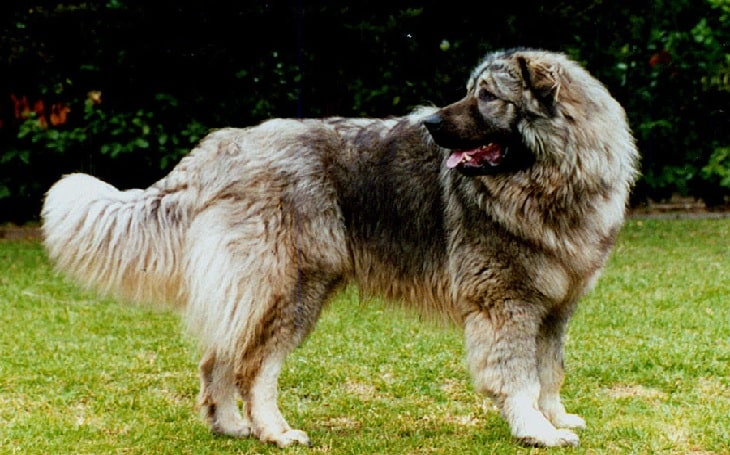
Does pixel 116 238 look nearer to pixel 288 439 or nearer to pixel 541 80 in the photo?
pixel 288 439

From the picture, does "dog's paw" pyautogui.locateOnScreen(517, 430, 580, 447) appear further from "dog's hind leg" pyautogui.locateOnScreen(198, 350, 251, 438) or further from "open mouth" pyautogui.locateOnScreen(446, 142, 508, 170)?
"dog's hind leg" pyautogui.locateOnScreen(198, 350, 251, 438)

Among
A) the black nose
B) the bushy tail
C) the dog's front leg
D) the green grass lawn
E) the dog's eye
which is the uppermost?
the dog's eye

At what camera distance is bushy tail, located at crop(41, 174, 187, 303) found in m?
5.30

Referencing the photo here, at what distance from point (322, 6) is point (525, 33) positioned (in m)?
2.41

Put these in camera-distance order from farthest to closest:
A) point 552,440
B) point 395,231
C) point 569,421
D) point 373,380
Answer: point 373,380
point 395,231
point 569,421
point 552,440

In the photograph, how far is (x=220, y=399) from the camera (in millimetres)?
5582

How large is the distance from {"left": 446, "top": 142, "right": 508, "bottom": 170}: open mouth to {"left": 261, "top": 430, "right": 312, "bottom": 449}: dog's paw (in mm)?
1556

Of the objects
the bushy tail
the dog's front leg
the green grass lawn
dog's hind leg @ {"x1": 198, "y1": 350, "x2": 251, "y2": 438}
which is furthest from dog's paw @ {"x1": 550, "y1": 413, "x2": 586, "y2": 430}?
the bushy tail

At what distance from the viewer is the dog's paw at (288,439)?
531 centimetres

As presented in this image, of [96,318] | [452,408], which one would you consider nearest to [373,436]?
[452,408]

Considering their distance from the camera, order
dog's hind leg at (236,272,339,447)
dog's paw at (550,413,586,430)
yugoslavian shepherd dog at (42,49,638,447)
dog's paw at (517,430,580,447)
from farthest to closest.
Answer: dog's paw at (550,413,586,430) → dog's hind leg at (236,272,339,447) → yugoslavian shepherd dog at (42,49,638,447) → dog's paw at (517,430,580,447)

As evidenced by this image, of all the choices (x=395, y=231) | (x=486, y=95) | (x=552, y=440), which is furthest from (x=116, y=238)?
(x=552, y=440)

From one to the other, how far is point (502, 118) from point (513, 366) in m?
1.23

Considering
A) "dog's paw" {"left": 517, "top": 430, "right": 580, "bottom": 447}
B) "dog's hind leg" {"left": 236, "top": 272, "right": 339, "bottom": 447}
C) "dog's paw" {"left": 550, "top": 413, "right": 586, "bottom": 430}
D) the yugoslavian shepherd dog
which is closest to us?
"dog's paw" {"left": 517, "top": 430, "right": 580, "bottom": 447}
